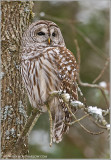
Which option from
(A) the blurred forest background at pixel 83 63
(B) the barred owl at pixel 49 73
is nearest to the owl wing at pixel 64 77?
(B) the barred owl at pixel 49 73

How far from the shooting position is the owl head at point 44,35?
411 cm

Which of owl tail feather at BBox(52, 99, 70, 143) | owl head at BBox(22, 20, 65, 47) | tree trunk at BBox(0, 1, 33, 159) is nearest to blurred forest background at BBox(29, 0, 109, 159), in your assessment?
owl head at BBox(22, 20, 65, 47)

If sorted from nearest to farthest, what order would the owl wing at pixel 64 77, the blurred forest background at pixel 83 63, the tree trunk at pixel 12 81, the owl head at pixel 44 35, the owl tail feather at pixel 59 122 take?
the tree trunk at pixel 12 81
the owl wing at pixel 64 77
the owl tail feather at pixel 59 122
the owl head at pixel 44 35
the blurred forest background at pixel 83 63

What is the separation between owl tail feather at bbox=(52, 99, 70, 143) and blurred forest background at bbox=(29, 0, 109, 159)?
1.42 meters

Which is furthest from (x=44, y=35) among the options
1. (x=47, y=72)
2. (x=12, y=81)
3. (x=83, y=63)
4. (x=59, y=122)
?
(x=83, y=63)

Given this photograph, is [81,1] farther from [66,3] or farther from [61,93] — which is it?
[61,93]

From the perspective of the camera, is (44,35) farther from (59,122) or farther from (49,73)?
(59,122)

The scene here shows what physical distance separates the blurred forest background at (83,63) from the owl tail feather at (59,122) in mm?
1420

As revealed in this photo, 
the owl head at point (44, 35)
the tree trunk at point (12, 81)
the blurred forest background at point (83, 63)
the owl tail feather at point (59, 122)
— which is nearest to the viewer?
the tree trunk at point (12, 81)

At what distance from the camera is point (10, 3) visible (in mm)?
3824

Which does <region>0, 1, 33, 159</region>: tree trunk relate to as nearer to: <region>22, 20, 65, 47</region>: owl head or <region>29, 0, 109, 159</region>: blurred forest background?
<region>22, 20, 65, 47</region>: owl head

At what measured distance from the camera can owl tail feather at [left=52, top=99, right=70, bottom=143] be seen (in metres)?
3.94

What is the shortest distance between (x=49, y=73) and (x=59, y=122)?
614 mm

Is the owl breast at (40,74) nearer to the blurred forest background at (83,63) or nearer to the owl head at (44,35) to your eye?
the owl head at (44,35)
